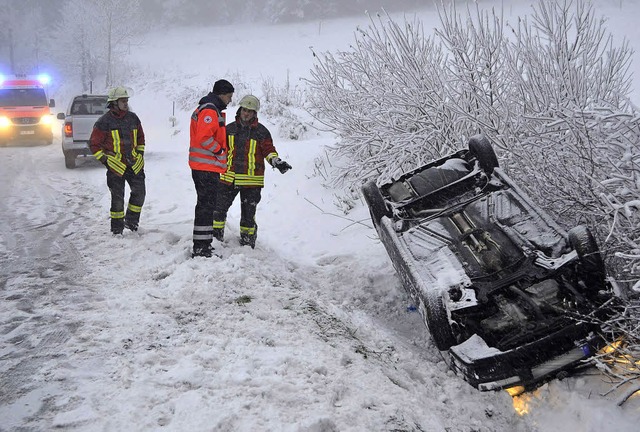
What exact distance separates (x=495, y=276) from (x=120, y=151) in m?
4.78

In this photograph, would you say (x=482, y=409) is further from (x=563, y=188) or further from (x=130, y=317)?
(x=130, y=317)

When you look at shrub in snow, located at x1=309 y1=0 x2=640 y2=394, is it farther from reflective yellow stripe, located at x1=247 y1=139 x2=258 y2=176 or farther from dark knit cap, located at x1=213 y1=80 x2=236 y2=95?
dark knit cap, located at x1=213 y1=80 x2=236 y2=95

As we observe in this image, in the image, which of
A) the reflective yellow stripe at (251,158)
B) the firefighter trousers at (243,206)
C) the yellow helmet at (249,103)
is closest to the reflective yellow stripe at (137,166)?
the firefighter trousers at (243,206)

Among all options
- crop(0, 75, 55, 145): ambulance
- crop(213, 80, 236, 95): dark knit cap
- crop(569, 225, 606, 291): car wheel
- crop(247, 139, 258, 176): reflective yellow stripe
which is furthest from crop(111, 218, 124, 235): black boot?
crop(0, 75, 55, 145): ambulance

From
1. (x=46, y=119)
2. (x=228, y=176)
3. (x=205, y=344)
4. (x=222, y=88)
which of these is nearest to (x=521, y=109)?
(x=222, y=88)

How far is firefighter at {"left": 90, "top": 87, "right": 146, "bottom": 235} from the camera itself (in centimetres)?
614

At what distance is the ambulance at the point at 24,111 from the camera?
15828 mm

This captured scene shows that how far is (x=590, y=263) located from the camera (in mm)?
3281

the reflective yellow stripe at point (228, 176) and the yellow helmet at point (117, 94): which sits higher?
the yellow helmet at point (117, 94)

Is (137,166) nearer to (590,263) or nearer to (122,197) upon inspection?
(122,197)

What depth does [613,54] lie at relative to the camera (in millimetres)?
4902

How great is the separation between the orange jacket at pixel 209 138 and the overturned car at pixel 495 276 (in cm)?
173

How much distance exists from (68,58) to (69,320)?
42.9m

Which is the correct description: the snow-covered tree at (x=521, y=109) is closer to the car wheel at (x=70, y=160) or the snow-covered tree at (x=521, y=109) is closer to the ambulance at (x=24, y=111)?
the car wheel at (x=70, y=160)
